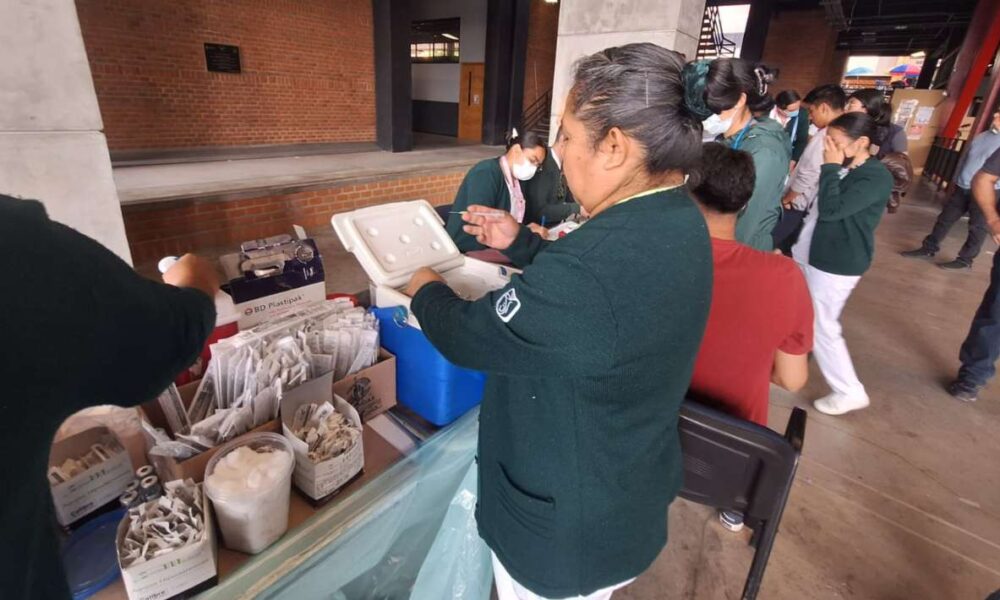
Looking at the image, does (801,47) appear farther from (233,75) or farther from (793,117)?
(233,75)

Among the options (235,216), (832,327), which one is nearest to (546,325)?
(832,327)

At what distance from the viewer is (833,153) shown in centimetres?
229

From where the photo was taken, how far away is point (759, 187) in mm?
2141

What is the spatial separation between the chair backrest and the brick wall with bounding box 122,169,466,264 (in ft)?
15.8

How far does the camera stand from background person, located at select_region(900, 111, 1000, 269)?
15.2ft

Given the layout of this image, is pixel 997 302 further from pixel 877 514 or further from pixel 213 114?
pixel 213 114

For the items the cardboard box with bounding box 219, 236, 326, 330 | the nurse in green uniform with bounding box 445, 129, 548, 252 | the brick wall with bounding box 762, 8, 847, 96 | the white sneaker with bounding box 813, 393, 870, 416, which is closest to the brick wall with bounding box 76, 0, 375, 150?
the nurse in green uniform with bounding box 445, 129, 548, 252

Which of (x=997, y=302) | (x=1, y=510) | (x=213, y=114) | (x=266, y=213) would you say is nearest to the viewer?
(x=1, y=510)

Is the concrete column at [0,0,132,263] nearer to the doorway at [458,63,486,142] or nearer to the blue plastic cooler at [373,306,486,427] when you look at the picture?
the blue plastic cooler at [373,306,486,427]

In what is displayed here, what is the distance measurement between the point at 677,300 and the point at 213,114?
26.9 ft

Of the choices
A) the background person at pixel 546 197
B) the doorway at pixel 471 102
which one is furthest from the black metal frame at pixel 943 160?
the background person at pixel 546 197

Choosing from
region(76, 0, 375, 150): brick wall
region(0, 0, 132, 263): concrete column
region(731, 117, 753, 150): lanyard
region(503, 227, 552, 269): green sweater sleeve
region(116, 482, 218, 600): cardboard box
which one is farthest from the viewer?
region(76, 0, 375, 150): brick wall

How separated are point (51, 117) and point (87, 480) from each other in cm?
133

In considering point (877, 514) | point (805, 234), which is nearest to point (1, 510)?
point (877, 514)
